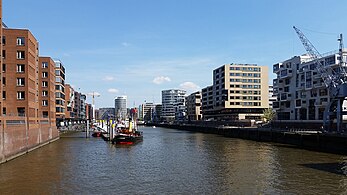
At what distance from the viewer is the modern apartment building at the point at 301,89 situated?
11069cm

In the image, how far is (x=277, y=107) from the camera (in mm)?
141250

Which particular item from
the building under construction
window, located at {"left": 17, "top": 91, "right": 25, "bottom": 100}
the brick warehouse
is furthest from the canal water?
the building under construction

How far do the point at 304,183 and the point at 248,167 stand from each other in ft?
36.7

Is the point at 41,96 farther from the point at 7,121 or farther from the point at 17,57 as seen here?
the point at 7,121

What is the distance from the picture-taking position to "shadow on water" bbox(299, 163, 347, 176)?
40.7 meters

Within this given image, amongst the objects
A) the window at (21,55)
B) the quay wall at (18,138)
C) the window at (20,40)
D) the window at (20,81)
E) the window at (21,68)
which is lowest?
the quay wall at (18,138)

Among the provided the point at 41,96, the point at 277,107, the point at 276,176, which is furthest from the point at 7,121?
the point at 277,107

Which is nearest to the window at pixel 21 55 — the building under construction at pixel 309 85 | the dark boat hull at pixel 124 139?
the dark boat hull at pixel 124 139

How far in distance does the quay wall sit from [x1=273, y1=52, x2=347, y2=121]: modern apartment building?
85.6m

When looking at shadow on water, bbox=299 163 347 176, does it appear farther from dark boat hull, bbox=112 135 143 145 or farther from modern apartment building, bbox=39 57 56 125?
modern apartment building, bbox=39 57 56 125

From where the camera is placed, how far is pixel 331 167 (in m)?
44.0

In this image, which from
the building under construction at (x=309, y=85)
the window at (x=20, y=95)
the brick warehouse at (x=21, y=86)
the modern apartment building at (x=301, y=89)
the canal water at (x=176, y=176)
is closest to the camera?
the canal water at (x=176, y=176)

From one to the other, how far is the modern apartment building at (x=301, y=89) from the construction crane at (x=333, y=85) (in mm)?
2396

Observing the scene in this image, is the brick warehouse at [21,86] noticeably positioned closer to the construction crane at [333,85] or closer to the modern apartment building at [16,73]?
the modern apartment building at [16,73]
